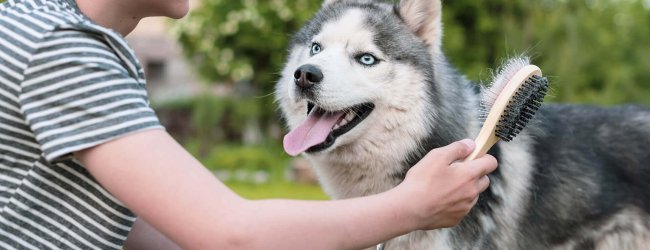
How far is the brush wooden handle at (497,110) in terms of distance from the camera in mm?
2029

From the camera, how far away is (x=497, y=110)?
6.95 feet

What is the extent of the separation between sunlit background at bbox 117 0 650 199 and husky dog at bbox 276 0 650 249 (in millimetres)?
4103

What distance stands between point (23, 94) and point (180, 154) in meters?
0.32

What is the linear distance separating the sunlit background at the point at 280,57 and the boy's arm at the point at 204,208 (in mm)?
6044

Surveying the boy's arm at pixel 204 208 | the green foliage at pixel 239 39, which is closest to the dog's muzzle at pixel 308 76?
the boy's arm at pixel 204 208

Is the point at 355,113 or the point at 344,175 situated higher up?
the point at 355,113

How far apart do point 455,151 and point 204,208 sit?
0.59 meters

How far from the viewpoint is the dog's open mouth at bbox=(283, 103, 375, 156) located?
10.1 feet

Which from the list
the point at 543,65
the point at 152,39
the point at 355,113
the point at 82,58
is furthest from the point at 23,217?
the point at 152,39

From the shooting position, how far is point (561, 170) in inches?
144

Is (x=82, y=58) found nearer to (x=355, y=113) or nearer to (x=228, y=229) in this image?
(x=228, y=229)

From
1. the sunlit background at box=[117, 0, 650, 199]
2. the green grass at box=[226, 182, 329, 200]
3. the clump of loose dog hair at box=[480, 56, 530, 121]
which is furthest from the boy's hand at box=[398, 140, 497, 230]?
the green grass at box=[226, 182, 329, 200]

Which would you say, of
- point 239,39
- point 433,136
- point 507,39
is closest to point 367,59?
point 433,136

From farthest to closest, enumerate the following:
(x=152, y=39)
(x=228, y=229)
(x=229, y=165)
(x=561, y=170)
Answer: (x=152, y=39), (x=229, y=165), (x=561, y=170), (x=228, y=229)
